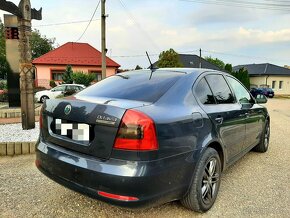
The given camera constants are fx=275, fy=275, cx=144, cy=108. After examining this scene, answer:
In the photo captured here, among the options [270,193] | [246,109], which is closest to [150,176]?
[270,193]

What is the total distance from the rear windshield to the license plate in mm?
532

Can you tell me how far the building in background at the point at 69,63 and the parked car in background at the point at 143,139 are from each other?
25.6m

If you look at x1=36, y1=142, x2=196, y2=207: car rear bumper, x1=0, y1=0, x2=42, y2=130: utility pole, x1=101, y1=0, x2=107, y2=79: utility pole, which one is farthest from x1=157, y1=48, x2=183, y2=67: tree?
x1=36, y1=142, x2=196, y2=207: car rear bumper

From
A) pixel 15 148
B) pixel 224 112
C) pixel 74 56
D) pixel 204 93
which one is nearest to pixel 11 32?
pixel 15 148

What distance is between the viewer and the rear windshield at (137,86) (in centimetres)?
280

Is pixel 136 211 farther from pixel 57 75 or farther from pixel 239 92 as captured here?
pixel 57 75

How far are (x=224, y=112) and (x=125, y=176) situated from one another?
169 cm

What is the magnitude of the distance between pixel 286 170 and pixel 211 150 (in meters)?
2.11

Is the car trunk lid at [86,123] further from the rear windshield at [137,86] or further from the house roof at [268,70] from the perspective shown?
the house roof at [268,70]

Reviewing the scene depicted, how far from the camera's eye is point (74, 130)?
252cm

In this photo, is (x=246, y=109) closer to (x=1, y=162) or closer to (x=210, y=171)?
(x=210, y=171)

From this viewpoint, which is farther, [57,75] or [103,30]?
[57,75]

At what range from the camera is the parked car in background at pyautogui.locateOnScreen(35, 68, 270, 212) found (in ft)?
7.32

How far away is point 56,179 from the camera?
266cm
